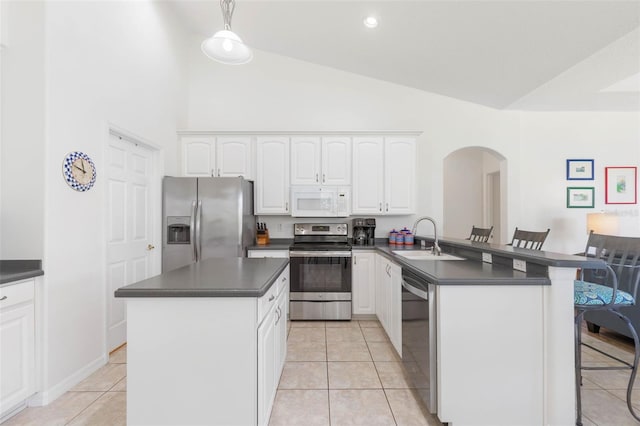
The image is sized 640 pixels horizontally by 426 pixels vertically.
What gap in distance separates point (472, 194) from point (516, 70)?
311 cm

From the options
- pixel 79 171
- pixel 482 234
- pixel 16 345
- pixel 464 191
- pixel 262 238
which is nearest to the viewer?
pixel 16 345

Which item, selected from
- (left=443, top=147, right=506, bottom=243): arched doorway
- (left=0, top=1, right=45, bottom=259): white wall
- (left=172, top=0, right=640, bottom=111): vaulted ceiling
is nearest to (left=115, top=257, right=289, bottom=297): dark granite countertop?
(left=0, top=1, right=45, bottom=259): white wall

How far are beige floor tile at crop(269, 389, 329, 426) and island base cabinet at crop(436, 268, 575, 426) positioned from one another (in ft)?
2.45

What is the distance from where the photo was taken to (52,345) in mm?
2043

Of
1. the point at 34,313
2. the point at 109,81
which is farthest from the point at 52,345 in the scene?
the point at 109,81

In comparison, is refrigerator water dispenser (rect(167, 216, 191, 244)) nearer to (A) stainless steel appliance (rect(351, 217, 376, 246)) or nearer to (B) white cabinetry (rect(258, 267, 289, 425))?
(B) white cabinetry (rect(258, 267, 289, 425))

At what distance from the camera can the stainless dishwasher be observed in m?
1.70

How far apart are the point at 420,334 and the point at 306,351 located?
1.29 meters

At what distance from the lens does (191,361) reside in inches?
55.3

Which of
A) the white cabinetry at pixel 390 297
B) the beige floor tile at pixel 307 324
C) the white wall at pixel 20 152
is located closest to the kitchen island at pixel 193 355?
the white wall at pixel 20 152

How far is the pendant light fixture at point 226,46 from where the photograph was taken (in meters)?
1.90

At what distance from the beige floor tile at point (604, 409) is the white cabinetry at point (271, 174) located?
3.22 metres

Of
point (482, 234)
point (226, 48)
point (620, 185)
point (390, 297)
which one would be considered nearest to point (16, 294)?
point (226, 48)

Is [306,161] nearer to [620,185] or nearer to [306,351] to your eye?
[306,351]
